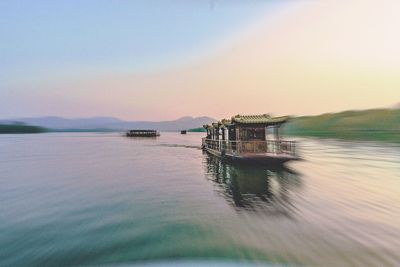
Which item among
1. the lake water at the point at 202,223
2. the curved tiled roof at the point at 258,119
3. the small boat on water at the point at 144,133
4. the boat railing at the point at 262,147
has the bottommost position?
the lake water at the point at 202,223

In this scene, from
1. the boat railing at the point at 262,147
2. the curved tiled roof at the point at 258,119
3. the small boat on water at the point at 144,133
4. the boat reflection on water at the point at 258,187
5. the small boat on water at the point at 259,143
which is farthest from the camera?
the small boat on water at the point at 144,133

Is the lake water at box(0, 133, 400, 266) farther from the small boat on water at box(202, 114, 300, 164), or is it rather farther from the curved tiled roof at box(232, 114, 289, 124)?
the curved tiled roof at box(232, 114, 289, 124)

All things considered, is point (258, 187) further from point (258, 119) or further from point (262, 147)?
point (258, 119)

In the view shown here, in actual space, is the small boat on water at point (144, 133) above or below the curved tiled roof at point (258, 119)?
above

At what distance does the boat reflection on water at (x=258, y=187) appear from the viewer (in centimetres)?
1116

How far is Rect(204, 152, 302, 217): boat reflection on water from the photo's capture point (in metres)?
11.2

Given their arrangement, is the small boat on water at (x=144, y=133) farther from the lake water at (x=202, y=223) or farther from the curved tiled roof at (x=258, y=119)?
the lake water at (x=202, y=223)

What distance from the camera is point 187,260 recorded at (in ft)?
21.4

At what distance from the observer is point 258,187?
14844 mm

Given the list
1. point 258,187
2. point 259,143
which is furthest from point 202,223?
point 259,143

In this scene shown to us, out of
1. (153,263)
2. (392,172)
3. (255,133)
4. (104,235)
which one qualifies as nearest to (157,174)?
(255,133)

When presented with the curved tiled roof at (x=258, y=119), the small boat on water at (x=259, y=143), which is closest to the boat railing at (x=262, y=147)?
the small boat on water at (x=259, y=143)

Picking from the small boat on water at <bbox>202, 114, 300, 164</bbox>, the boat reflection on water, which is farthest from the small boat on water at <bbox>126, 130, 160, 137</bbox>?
the boat reflection on water

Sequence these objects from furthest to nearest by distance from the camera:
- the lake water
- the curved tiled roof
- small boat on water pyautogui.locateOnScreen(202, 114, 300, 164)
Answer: the curved tiled roof → small boat on water pyautogui.locateOnScreen(202, 114, 300, 164) → the lake water
